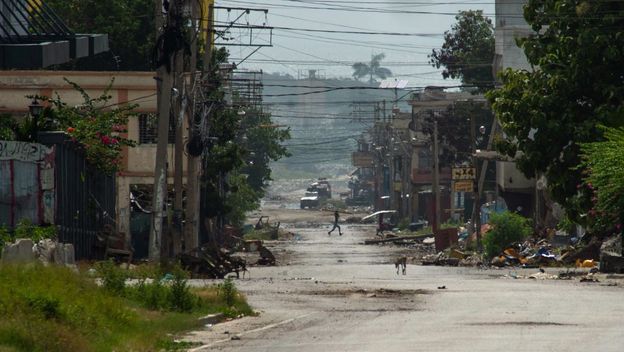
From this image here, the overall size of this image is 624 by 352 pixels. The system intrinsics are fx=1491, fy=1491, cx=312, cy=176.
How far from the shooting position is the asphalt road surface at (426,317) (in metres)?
18.7

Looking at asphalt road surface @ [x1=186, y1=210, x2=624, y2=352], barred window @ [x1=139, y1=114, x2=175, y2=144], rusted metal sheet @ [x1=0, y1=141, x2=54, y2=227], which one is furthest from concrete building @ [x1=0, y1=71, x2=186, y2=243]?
rusted metal sheet @ [x1=0, y1=141, x2=54, y2=227]

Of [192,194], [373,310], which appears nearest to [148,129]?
[192,194]

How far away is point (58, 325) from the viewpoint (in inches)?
704

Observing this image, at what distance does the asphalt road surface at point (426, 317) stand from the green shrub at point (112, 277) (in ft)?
6.96

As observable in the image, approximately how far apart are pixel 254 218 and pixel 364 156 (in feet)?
132

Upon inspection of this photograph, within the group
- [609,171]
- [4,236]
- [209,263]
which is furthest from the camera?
[209,263]

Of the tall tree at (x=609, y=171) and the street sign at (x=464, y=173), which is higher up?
the tall tree at (x=609, y=171)

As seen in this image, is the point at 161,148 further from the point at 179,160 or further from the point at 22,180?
the point at 179,160

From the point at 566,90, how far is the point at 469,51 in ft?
170

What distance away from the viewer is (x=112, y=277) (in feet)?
82.9

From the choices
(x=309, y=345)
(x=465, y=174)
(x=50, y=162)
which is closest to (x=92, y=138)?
(x=50, y=162)

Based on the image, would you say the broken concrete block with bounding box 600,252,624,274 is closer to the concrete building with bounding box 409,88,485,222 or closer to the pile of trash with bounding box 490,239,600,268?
the pile of trash with bounding box 490,239,600,268

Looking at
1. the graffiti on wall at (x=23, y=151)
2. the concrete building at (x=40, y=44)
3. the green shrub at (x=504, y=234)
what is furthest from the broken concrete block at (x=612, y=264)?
the graffiti on wall at (x=23, y=151)

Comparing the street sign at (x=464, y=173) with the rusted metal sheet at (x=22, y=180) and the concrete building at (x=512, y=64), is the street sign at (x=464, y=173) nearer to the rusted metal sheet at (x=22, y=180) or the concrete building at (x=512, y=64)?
the concrete building at (x=512, y=64)
